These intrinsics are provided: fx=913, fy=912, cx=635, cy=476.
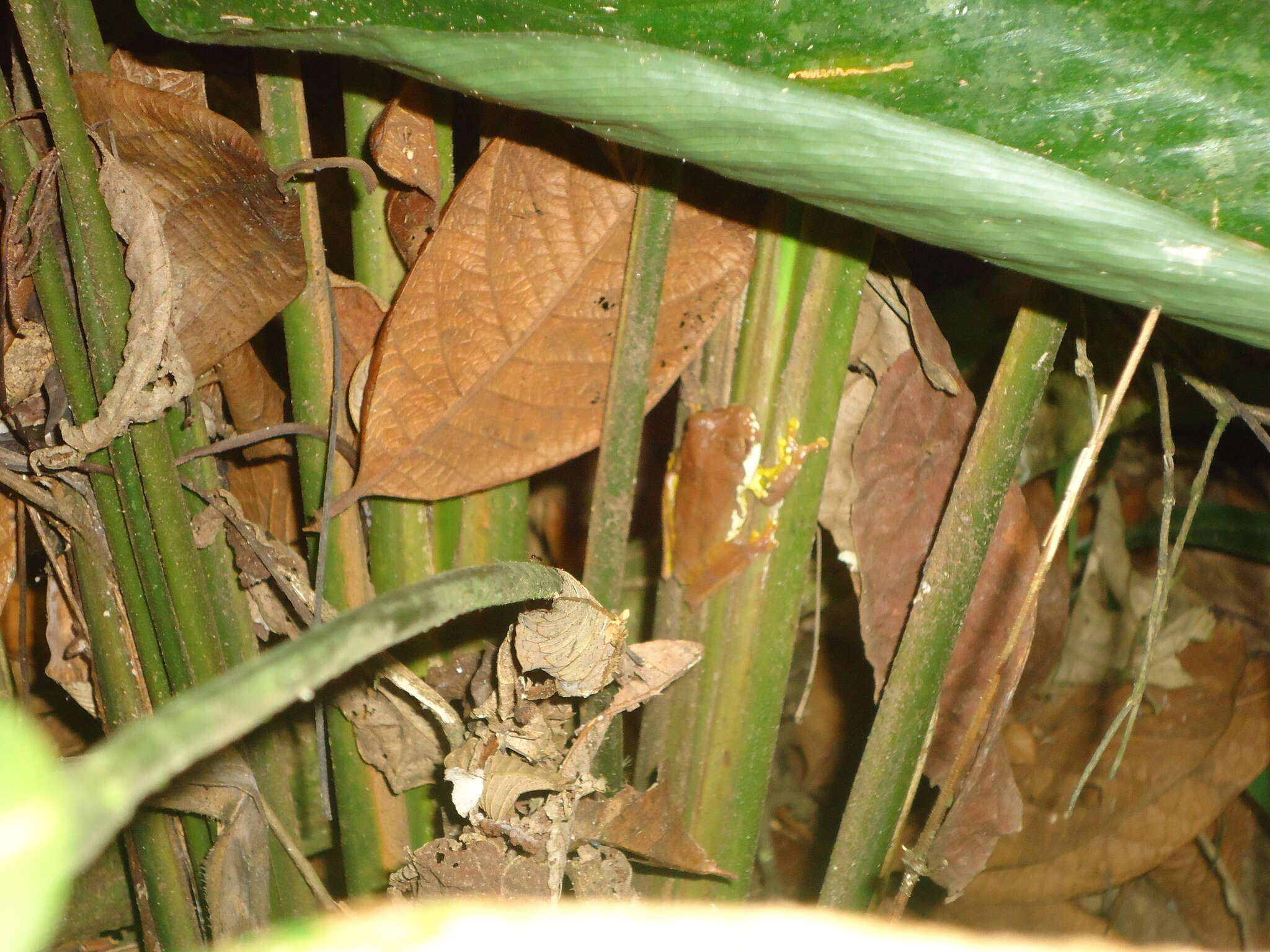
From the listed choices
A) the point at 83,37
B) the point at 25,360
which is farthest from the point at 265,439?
the point at 83,37

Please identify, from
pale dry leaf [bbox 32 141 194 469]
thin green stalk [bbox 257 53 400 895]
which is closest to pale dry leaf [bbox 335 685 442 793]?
thin green stalk [bbox 257 53 400 895]

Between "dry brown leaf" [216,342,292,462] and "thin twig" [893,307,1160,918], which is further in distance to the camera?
"dry brown leaf" [216,342,292,462]

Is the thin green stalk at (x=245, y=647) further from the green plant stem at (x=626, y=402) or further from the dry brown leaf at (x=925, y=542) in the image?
the dry brown leaf at (x=925, y=542)

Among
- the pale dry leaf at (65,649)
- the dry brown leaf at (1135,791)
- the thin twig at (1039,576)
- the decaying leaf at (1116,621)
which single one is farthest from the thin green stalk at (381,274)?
the decaying leaf at (1116,621)

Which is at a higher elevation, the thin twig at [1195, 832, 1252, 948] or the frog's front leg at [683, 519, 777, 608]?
the frog's front leg at [683, 519, 777, 608]

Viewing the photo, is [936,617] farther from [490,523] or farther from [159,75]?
[159,75]

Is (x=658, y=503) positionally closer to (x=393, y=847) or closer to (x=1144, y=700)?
(x=393, y=847)

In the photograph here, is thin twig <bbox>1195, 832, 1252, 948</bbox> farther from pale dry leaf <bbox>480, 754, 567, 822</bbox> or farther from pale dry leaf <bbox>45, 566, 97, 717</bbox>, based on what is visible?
pale dry leaf <bbox>45, 566, 97, 717</bbox>
